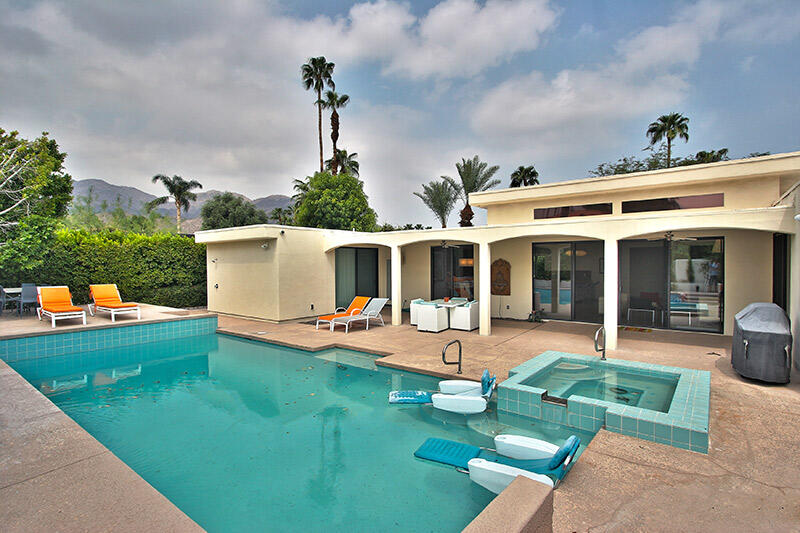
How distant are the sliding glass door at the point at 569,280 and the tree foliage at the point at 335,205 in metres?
15.0

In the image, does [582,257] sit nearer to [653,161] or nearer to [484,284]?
[484,284]

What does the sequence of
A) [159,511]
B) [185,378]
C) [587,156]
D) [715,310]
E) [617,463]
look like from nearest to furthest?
[159,511] → [617,463] → [185,378] → [715,310] → [587,156]

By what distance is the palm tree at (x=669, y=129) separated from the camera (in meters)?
28.2

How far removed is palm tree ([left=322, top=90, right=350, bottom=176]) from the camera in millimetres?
29947

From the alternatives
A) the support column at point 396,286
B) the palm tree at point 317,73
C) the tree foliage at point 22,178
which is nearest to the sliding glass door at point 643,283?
the support column at point 396,286

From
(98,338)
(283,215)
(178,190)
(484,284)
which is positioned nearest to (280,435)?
(484,284)

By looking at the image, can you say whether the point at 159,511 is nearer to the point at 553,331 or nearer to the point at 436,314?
the point at 436,314

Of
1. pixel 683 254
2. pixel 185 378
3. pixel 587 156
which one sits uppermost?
pixel 587 156

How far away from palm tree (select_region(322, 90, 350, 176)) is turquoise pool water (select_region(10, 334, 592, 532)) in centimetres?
2362

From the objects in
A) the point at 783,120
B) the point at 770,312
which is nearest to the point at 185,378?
the point at 770,312

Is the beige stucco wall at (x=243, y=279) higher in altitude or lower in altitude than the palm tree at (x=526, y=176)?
lower

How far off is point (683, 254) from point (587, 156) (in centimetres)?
2277

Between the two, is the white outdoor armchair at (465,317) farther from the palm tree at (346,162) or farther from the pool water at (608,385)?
the palm tree at (346,162)

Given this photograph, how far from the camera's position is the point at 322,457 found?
4586 millimetres
